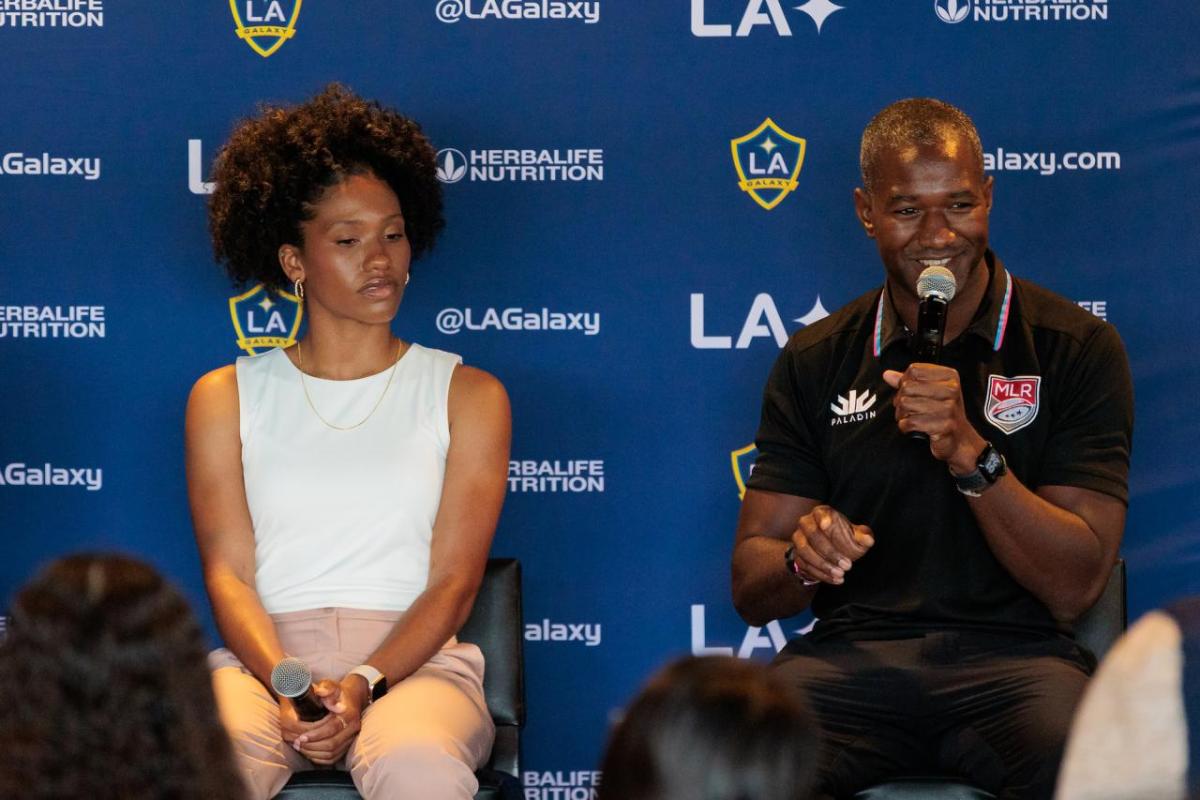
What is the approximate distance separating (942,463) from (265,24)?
2.07 m

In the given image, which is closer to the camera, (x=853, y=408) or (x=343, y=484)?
(x=853, y=408)

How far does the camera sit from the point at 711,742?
3.97 feet

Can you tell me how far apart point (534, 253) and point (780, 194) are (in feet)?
2.11

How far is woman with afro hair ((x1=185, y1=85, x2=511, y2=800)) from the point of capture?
10.1ft

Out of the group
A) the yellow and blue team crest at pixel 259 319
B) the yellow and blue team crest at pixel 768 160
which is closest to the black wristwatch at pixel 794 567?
the yellow and blue team crest at pixel 768 160

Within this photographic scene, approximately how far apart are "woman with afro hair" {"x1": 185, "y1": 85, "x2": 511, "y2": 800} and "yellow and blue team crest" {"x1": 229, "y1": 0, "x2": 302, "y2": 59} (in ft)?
1.16

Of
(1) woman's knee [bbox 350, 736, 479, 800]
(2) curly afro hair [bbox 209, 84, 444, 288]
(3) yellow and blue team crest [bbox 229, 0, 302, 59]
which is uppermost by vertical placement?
(3) yellow and blue team crest [bbox 229, 0, 302, 59]

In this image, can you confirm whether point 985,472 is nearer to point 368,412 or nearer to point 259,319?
point 368,412

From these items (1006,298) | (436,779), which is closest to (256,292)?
(436,779)

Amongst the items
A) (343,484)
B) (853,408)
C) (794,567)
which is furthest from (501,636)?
(853,408)

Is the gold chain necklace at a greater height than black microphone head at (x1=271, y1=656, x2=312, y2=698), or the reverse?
the gold chain necklace

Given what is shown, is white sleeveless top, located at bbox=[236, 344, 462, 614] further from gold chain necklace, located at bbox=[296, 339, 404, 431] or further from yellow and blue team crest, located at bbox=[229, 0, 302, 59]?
yellow and blue team crest, located at bbox=[229, 0, 302, 59]

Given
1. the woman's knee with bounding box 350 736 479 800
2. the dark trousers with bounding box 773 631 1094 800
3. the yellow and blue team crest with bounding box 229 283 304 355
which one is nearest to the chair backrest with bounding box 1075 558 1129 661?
the dark trousers with bounding box 773 631 1094 800

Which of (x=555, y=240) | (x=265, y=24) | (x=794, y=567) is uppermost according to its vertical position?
(x=265, y=24)
